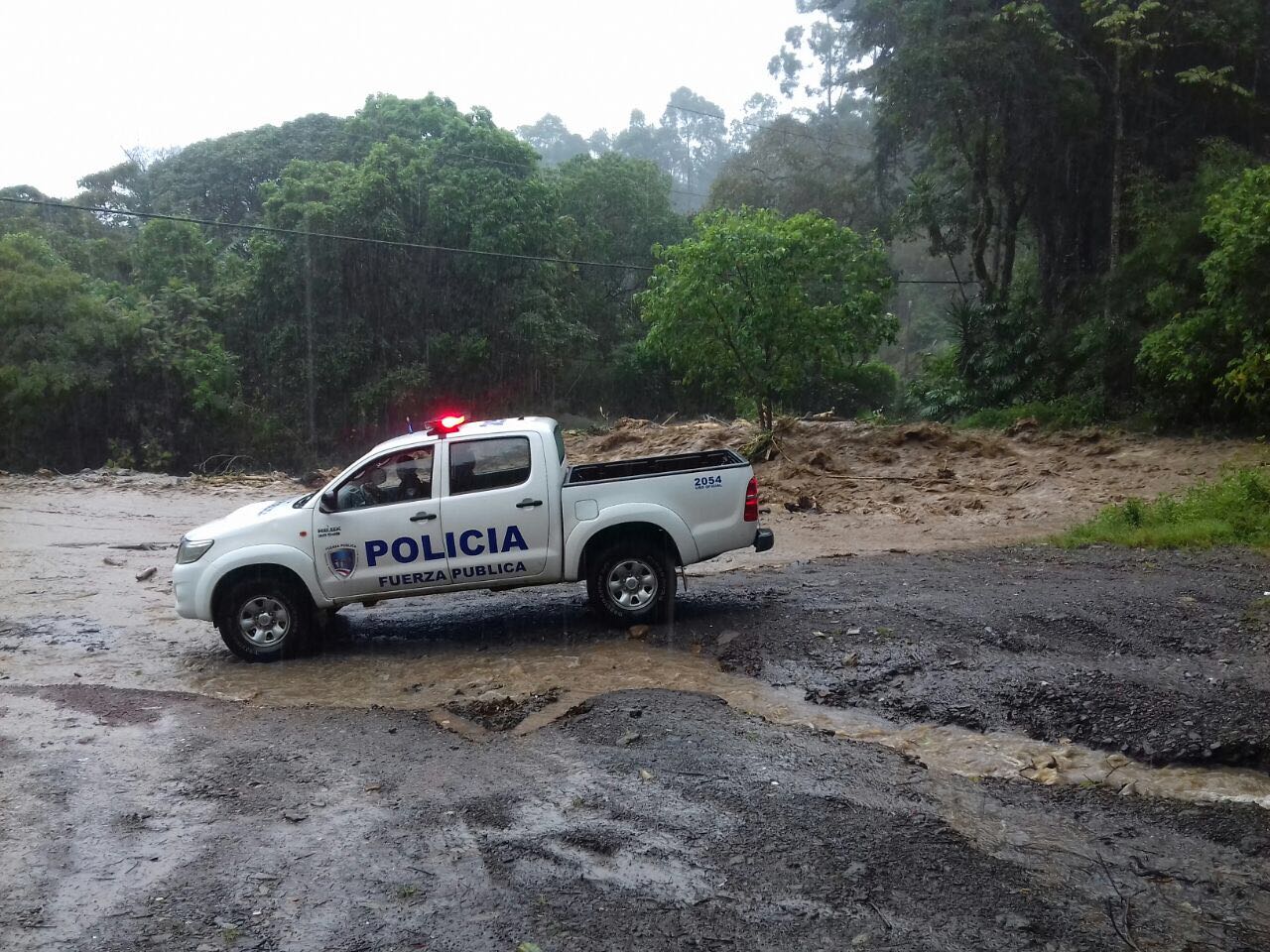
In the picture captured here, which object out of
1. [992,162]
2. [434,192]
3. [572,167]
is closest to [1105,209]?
Result: [992,162]

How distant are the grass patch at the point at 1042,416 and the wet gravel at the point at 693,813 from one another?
51.5 ft

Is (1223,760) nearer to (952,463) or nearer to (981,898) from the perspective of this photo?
(981,898)

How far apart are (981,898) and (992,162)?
27.5 m

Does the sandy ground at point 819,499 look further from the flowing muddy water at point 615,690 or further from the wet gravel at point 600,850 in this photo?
the wet gravel at point 600,850

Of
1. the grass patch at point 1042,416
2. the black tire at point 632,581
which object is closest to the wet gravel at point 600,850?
the black tire at point 632,581

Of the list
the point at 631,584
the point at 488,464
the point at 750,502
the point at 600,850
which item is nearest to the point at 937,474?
the point at 750,502

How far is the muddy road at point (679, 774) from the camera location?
4.35m

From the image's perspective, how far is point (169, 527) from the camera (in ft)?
65.9

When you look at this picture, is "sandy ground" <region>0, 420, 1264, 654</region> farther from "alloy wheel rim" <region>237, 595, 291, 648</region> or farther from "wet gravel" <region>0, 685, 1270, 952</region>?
"wet gravel" <region>0, 685, 1270, 952</region>

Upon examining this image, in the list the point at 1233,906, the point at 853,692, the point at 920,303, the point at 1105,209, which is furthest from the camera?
the point at 920,303

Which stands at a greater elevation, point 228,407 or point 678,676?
point 228,407

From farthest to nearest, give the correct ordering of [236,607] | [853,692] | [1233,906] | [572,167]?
1. [572,167]
2. [236,607]
3. [853,692]
4. [1233,906]

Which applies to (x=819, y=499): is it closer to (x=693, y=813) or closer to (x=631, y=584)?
(x=631, y=584)

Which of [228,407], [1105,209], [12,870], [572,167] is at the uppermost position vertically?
[572,167]
